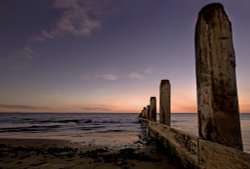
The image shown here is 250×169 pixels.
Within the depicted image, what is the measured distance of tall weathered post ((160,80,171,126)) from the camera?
747 cm

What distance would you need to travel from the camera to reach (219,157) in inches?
90.6

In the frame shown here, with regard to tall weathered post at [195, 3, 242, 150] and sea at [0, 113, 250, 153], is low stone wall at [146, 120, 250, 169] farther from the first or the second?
sea at [0, 113, 250, 153]

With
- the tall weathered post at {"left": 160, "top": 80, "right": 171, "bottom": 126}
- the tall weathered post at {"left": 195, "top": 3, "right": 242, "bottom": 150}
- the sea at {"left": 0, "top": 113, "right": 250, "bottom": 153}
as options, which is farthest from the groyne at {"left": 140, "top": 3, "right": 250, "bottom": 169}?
the sea at {"left": 0, "top": 113, "right": 250, "bottom": 153}

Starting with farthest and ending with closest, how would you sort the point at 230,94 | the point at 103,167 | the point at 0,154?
the point at 0,154 < the point at 103,167 < the point at 230,94

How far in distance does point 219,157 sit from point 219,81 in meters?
0.82

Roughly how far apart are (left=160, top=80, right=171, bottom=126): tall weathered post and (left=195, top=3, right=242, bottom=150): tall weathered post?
4.76 m

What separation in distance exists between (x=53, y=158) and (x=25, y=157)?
972 mm

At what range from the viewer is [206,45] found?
2643mm

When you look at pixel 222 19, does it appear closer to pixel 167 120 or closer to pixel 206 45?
pixel 206 45

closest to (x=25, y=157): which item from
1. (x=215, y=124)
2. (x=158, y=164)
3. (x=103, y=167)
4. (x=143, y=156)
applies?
(x=103, y=167)

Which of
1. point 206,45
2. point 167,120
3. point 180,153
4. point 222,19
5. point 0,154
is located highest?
point 222,19

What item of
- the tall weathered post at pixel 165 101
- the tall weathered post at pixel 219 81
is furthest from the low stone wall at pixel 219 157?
the tall weathered post at pixel 165 101

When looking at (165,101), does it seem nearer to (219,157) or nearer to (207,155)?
(207,155)

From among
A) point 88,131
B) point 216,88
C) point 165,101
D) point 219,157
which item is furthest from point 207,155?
point 88,131
